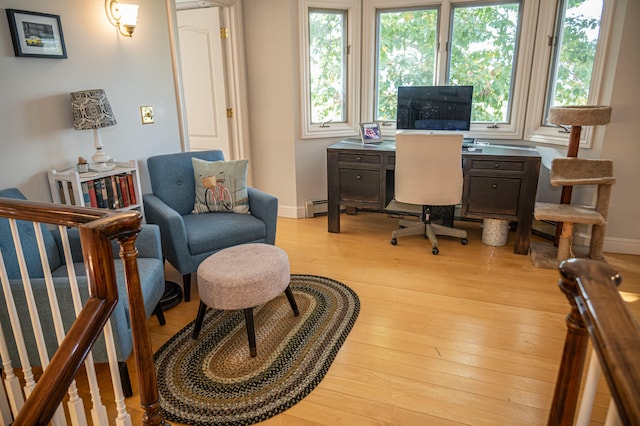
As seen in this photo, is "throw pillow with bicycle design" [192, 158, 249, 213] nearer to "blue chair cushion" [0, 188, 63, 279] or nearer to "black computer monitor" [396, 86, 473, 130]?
"blue chair cushion" [0, 188, 63, 279]

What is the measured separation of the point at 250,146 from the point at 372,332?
265cm

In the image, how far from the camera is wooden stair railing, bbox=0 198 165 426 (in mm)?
961

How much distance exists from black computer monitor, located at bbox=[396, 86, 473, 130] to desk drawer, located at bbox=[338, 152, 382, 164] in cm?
42

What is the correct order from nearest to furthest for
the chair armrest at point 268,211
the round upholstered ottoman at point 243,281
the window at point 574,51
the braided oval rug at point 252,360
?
the braided oval rug at point 252,360, the round upholstered ottoman at point 243,281, the chair armrest at point 268,211, the window at point 574,51

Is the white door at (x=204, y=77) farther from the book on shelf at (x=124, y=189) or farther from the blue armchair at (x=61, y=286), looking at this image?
the blue armchair at (x=61, y=286)

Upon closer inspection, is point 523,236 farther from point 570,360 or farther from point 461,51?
point 570,360

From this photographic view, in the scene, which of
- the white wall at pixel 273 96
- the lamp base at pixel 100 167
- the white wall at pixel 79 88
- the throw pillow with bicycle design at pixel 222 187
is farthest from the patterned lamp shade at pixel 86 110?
the white wall at pixel 273 96

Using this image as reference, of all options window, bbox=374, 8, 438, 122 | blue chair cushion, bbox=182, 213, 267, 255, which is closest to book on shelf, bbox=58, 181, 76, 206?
blue chair cushion, bbox=182, 213, 267, 255

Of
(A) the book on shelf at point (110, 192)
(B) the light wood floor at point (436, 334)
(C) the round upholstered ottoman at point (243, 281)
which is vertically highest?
(A) the book on shelf at point (110, 192)

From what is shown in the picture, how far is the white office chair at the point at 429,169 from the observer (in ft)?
10.5

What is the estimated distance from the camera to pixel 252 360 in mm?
2125

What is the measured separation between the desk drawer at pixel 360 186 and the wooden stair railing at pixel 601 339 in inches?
113

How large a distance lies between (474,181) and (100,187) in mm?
2760

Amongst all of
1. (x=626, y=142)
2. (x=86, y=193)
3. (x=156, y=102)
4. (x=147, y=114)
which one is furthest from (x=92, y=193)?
(x=626, y=142)
